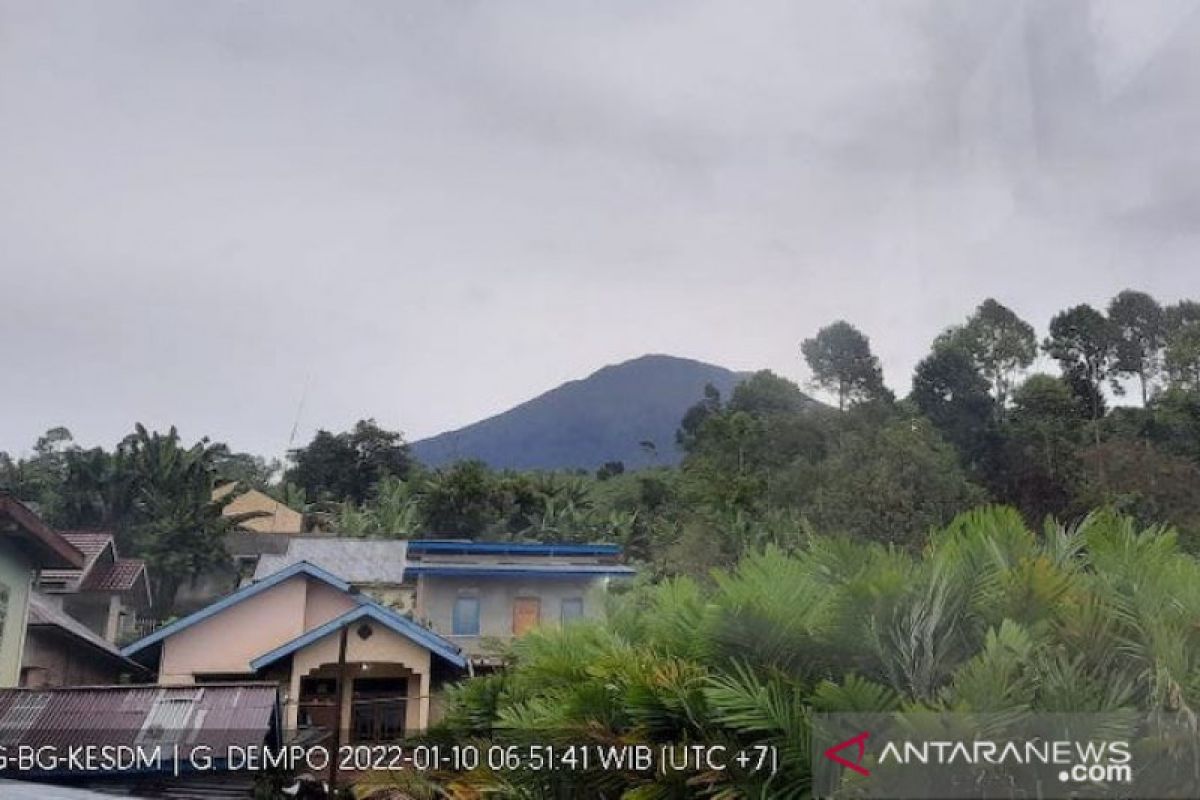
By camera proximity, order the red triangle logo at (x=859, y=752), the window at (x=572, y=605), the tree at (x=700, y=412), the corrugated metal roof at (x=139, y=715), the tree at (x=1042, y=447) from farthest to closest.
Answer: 1. the tree at (x=700, y=412)
2. the tree at (x=1042, y=447)
3. the window at (x=572, y=605)
4. the corrugated metal roof at (x=139, y=715)
5. the red triangle logo at (x=859, y=752)

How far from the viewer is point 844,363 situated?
4506cm

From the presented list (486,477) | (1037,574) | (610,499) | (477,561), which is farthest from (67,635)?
(610,499)

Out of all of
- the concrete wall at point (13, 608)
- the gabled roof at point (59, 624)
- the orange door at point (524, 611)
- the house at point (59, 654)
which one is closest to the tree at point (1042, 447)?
the orange door at point (524, 611)

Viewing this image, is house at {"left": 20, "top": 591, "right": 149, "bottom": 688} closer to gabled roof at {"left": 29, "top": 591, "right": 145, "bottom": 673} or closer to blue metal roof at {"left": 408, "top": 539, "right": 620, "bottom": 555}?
gabled roof at {"left": 29, "top": 591, "right": 145, "bottom": 673}

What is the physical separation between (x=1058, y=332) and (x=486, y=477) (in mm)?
29480

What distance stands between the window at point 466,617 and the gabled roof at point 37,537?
1215 cm

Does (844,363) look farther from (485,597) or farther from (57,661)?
(57,661)

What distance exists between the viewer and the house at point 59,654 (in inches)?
536

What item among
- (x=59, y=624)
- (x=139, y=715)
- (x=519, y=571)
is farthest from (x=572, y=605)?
(x=139, y=715)

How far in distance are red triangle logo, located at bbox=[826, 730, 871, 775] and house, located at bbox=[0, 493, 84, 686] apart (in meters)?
9.98

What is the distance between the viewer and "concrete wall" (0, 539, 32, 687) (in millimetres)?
10961

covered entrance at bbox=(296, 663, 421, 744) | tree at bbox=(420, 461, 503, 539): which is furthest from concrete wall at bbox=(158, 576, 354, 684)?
tree at bbox=(420, 461, 503, 539)

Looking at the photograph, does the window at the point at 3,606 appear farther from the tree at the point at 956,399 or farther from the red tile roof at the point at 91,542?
the tree at the point at 956,399

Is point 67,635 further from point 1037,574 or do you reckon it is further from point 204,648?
point 1037,574
